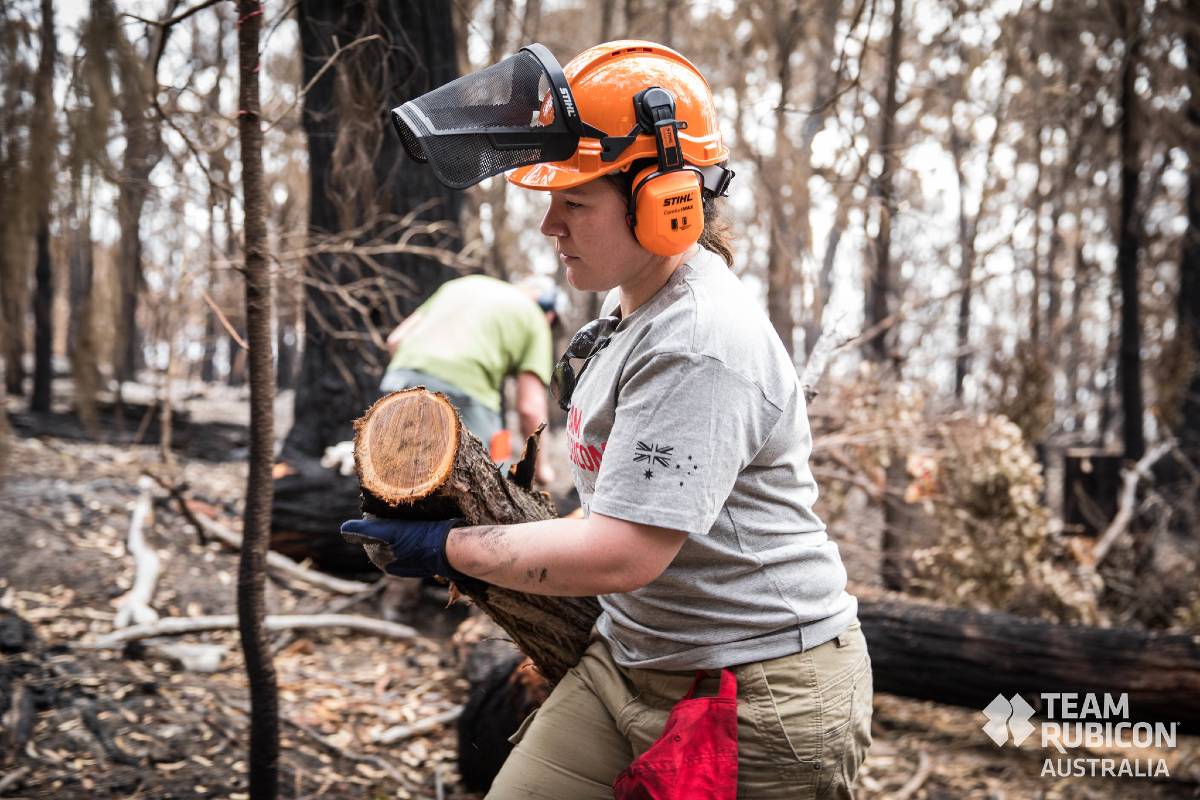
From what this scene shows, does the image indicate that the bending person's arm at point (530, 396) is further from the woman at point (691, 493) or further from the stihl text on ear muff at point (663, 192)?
the stihl text on ear muff at point (663, 192)

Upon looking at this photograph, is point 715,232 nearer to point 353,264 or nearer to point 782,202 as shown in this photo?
point 353,264

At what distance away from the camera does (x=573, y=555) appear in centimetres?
159

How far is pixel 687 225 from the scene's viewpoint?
1721 mm

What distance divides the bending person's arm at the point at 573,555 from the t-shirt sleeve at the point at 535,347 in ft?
9.54

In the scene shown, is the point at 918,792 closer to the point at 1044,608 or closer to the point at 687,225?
the point at 1044,608

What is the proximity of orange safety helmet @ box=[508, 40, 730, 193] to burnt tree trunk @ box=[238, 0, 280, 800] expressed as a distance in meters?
1.11

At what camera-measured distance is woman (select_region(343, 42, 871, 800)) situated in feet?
5.12

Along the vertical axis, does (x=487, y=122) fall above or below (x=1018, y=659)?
above

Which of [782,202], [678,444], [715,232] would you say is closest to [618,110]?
[715,232]

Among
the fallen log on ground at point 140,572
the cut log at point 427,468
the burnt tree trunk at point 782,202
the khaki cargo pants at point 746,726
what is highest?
the burnt tree trunk at point 782,202

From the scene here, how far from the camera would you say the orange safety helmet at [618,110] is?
1726mm

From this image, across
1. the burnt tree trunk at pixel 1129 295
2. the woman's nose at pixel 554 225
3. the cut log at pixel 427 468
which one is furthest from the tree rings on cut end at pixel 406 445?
the burnt tree trunk at pixel 1129 295

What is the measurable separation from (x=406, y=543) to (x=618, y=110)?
0.97 metres

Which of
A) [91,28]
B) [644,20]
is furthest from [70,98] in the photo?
[644,20]
